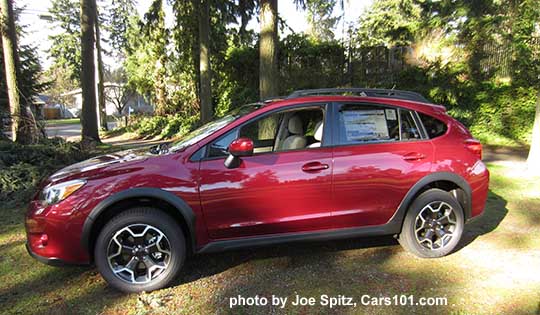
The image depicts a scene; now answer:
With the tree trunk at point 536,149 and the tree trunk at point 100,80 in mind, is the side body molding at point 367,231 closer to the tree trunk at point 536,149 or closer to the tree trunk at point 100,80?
the tree trunk at point 536,149

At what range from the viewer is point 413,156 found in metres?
3.53

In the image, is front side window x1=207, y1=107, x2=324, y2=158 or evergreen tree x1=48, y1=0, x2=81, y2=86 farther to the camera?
evergreen tree x1=48, y1=0, x2=81, y2=86

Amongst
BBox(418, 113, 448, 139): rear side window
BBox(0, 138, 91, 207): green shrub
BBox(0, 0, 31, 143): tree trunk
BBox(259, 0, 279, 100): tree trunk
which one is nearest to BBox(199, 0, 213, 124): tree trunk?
BBox(0, 0, 31, 143): tree trunk

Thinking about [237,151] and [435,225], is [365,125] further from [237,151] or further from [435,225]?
[237,151]

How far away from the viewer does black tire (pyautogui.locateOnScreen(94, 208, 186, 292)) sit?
9.90 ft

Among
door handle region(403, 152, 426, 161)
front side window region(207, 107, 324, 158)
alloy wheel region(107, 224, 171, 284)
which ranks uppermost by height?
front side window region(207, 107, 324, 158)

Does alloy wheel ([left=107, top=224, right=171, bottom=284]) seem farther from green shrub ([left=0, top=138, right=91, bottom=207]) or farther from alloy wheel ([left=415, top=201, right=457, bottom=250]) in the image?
green shrub ([left=0, top=138, right=91, bottom=207])

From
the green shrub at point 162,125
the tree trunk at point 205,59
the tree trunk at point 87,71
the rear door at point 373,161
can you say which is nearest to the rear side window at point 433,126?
the rear door at point 373,161

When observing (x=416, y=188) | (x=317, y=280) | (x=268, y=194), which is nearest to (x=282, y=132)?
(x=268, y=194)

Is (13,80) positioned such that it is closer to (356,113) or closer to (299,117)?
(299,117)

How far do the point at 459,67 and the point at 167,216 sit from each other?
11.6m

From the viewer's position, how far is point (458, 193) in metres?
3.76

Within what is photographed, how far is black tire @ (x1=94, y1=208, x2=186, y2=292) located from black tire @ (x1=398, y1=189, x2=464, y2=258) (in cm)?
217

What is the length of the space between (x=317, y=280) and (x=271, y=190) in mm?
929
